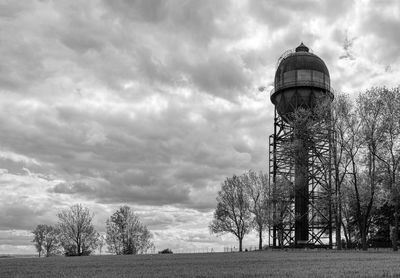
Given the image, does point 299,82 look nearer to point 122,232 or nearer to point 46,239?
point 122,232

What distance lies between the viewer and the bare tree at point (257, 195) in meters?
63.0

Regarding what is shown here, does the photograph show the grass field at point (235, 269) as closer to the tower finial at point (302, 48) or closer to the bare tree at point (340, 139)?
the bare tree at point (340, 139)

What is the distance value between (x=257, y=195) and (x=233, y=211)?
4446 mm

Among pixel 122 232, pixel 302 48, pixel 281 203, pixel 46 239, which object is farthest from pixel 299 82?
pixel 46 239

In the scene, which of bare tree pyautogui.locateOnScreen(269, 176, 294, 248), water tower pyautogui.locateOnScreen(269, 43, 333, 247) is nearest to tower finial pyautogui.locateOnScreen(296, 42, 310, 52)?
water tower pyautogui.locateOnScreen(269, 43, 333, 247)

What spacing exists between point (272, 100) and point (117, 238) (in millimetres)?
37109

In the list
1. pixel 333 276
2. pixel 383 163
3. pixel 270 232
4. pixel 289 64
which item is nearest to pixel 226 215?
pixel 270 232

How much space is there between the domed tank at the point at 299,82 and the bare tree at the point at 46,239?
210 ft

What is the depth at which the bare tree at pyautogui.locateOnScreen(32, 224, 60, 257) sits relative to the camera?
10356cm

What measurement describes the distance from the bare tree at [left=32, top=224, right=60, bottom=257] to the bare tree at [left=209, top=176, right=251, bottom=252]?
48536mm

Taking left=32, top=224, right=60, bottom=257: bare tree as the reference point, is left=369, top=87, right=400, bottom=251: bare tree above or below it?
above

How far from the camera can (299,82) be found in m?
61.5

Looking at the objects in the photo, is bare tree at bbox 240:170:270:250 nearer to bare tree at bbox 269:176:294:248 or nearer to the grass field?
bare tree at bbox 269:176:294:248

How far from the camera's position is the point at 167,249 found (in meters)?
68.2
